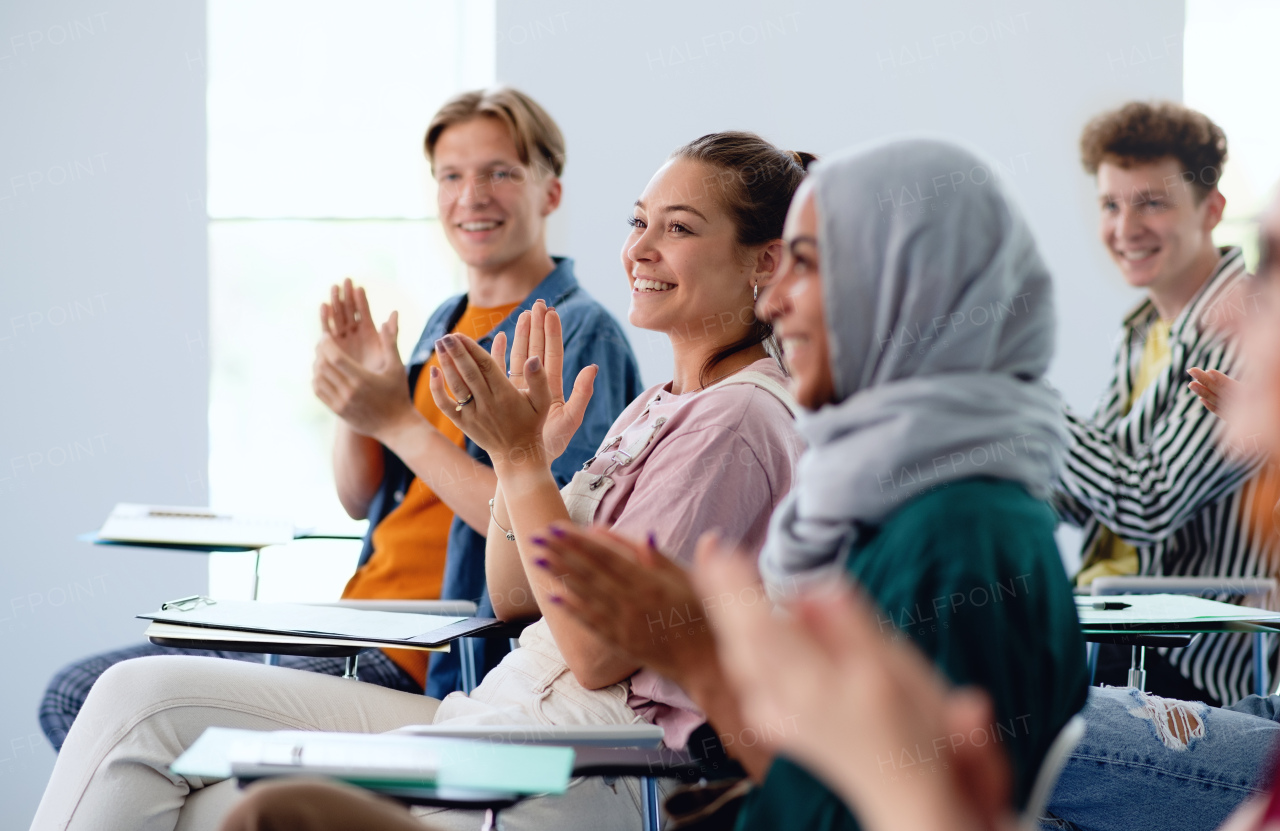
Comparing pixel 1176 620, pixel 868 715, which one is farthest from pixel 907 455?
pixel 1176 620

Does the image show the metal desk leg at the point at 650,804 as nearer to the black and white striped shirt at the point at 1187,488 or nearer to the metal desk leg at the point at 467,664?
the metal desk leg at the point at 467,664

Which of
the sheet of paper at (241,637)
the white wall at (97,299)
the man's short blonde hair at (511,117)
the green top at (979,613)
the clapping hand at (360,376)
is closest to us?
the green top at (979,613)

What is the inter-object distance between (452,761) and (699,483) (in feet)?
1.76

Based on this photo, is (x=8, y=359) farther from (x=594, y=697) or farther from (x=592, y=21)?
(x=594, y=697)

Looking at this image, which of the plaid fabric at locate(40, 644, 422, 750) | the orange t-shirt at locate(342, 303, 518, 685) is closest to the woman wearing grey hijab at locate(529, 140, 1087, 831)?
the plaid fabric at locate(40, 644, 422, 750)

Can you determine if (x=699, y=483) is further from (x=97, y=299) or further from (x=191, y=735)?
(x=97, y=299)

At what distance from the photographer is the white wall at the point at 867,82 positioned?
321cm

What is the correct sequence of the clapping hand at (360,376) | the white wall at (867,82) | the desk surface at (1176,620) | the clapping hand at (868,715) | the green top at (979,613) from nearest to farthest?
the clapping hand at (868,715) → the green top at (979,613) → the desk surface at (1176,620) → the clapping hand at (360,376) → the white wall at (867,82)

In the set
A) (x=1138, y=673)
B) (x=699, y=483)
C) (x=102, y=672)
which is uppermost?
(x=699, y=483)

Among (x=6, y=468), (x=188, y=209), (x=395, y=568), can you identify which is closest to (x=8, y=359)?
(x=6, y=468)

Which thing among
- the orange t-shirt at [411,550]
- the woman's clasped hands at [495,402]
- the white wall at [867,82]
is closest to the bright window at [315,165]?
the white wall at [867,82]

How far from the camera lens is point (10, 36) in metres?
3.34

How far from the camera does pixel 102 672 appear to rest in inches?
76.5

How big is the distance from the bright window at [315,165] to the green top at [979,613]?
272cm
